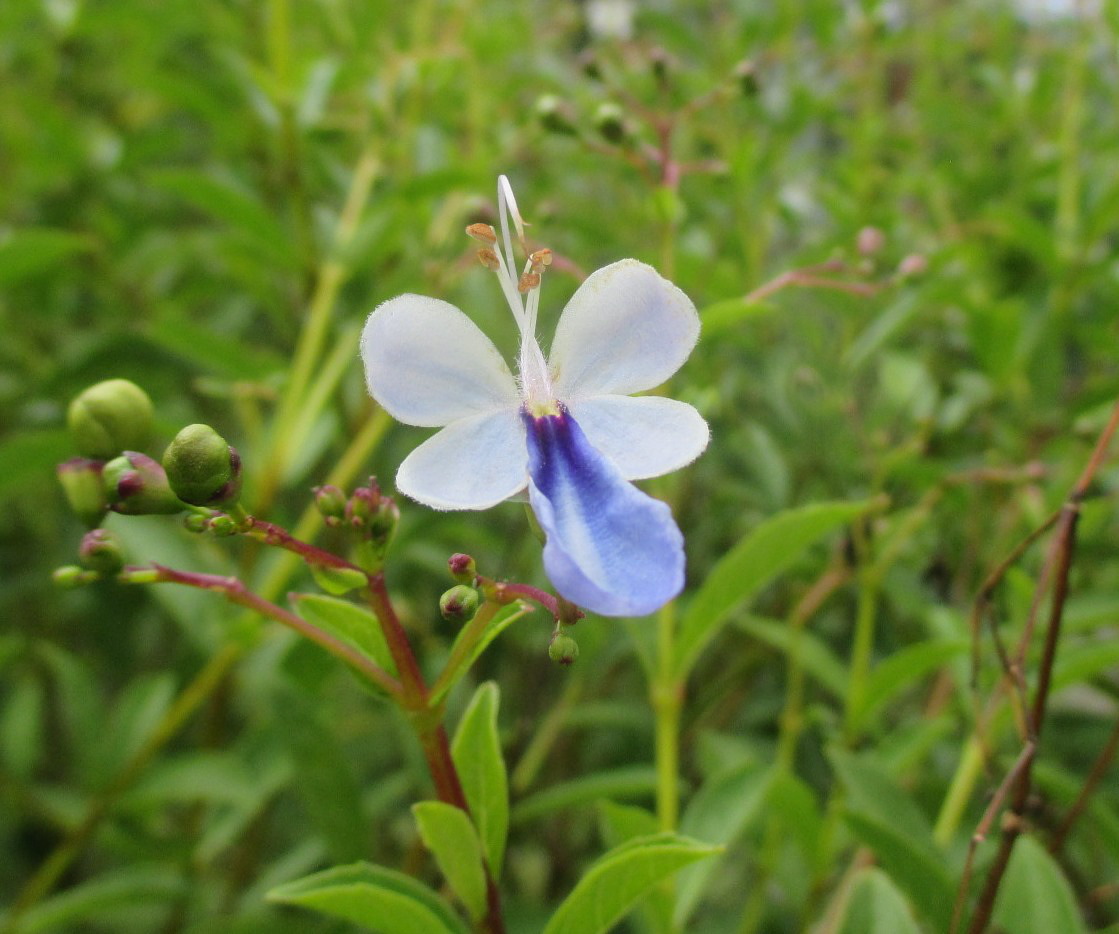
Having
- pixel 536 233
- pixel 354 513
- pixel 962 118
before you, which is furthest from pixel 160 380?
pixel 962 118

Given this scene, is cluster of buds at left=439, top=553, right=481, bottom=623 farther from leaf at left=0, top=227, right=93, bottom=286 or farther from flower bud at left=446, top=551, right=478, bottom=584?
leaf at left=0, top=227, right=93, bottom=286

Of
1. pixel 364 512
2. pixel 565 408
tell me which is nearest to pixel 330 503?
pixel 364 512

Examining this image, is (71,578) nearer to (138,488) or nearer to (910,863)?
(138,488)

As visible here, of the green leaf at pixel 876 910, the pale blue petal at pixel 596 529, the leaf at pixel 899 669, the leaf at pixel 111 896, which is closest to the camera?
the pale blue petal at pixel 596 529

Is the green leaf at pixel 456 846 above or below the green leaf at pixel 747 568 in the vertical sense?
below

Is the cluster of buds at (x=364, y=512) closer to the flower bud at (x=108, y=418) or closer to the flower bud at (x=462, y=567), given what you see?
the flower bud at (x=462, y=567)

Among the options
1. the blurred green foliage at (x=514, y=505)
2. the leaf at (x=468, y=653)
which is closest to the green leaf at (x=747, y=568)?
the blurred green foliage at (x=514, y=505)
